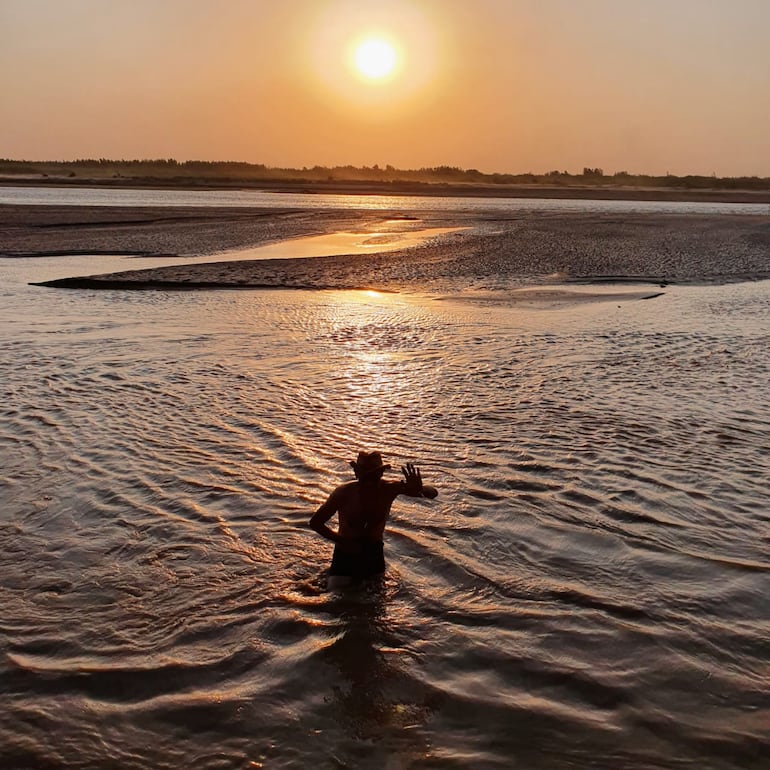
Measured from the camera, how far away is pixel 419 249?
91.6 ft

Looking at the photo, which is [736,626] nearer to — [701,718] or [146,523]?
[701,718]

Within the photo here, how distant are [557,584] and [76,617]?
2915 mm

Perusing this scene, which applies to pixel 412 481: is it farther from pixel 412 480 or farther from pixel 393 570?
pixel 393 570

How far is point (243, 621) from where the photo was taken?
469 cm

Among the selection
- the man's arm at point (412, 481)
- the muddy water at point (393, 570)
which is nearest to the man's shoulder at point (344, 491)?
the man's arm at point (412, 481)

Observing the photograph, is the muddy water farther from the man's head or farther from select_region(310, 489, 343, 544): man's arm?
the man's head

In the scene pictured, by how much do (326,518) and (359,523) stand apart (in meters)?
0.21

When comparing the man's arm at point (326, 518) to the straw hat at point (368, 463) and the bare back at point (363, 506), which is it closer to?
the bare back at point (363, 506)

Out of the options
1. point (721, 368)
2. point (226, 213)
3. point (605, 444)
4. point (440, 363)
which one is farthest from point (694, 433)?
point (226, 213)

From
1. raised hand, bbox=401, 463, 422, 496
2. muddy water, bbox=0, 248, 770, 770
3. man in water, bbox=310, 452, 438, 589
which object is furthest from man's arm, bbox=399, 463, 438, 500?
muddy water, bbox=0, 248, 770, 770

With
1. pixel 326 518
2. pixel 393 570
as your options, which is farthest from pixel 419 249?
pixel 326 518

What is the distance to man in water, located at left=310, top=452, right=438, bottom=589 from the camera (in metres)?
5.04

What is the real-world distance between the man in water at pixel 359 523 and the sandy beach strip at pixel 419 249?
14752mm

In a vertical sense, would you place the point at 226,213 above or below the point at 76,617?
above
